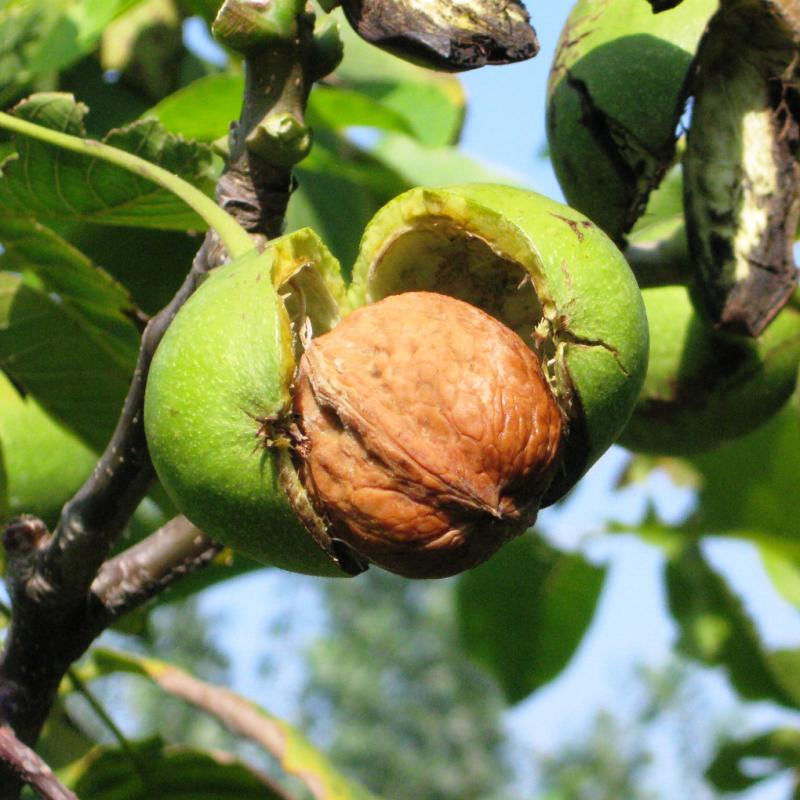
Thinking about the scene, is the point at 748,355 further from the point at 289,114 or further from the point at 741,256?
the point at 289,114

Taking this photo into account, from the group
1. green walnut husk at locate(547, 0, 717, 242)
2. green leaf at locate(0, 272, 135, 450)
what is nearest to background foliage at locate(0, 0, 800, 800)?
green leaf at locate(0, 272, 135, 450)

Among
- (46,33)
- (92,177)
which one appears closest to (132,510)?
(92,177)

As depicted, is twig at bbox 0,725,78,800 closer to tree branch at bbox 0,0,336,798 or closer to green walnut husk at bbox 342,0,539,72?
tree branch at bbox 0,0,336,798

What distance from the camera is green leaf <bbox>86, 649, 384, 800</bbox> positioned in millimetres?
1936

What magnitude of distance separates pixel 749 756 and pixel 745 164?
1772 mm

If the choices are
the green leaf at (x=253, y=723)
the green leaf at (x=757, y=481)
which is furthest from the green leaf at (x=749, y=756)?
the green leaf at (x=253, y=723)

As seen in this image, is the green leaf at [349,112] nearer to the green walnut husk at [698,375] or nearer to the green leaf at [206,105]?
the green leaf at [206,105]

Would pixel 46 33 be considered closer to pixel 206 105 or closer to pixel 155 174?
pixel 206 105

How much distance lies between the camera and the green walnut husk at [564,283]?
3.70 feet

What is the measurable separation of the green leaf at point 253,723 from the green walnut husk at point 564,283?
921 millimetres

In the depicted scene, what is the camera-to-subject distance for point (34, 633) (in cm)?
143

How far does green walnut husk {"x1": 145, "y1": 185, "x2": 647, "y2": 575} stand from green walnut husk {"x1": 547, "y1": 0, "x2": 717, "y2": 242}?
0.41 metres

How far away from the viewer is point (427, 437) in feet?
3.57

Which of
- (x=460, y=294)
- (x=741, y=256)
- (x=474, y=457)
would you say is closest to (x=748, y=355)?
(x=741, y=256)
